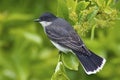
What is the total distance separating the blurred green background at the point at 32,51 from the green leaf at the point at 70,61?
153 centimetres

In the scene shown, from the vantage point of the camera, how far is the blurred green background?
15.7 ft

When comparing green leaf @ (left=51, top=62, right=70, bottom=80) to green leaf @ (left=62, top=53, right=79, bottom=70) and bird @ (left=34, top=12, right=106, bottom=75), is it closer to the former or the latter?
green leaf @ (left=62, top=53, right=79, bottom=70)

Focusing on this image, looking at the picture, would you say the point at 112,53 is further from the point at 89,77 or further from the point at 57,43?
the point at 57,43

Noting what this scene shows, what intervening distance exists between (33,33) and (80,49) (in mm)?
1643

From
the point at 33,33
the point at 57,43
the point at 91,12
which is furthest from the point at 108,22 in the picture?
the point at 33,33

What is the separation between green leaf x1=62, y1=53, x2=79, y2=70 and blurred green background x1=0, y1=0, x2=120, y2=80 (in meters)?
1.53

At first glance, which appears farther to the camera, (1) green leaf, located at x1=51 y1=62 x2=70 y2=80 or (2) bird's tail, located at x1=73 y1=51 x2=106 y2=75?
(2) bird's tail, located at x1=73 y1=51 x2=106 y2=75

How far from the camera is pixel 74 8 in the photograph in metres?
3.09

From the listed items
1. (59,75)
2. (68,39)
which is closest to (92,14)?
(68,39)

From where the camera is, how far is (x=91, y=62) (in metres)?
3.19

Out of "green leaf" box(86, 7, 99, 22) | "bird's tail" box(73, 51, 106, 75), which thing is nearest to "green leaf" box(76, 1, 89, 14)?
"green leaf" box(86, 7, 99, 22)

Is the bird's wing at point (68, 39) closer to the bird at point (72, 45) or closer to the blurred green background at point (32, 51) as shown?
the bird at point (72, 45)

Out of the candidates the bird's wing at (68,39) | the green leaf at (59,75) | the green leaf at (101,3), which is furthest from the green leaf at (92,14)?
the green leaf at (59,75)

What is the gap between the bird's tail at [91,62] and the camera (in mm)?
3117
